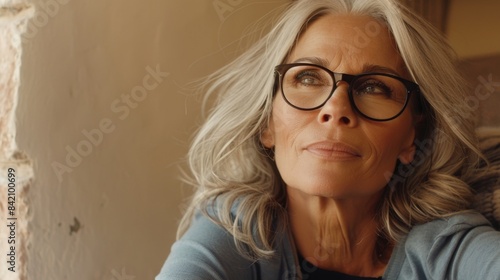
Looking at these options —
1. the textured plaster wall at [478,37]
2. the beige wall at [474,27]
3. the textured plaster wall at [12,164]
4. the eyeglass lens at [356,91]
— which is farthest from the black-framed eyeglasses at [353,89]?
the beige wall at [474,27]

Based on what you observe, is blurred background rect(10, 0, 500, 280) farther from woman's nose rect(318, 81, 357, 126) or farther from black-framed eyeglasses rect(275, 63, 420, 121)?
woman's nose rect(318, 81, 357, 126)

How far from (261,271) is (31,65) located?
0.56 m

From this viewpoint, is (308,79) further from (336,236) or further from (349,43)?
(336,236)

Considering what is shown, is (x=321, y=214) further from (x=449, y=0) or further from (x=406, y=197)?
(x=449, y=0)

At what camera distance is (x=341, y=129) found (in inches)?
39.7

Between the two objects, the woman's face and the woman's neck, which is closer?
the woman's face

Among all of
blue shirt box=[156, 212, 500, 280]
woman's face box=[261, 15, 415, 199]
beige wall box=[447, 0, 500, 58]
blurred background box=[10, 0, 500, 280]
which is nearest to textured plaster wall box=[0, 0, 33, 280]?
blurred background box=[10, 0, 500, 280]

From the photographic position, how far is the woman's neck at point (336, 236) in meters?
1.12

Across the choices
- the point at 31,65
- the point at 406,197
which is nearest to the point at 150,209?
the point at 31,65

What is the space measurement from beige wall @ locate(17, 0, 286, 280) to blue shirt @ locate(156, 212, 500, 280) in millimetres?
189

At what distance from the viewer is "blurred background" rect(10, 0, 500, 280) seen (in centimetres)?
101

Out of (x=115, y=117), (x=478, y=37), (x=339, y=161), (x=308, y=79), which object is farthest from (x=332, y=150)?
(x=478, y=37)

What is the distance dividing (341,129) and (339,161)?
57 mm

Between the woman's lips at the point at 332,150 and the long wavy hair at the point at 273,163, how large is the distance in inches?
6.4
